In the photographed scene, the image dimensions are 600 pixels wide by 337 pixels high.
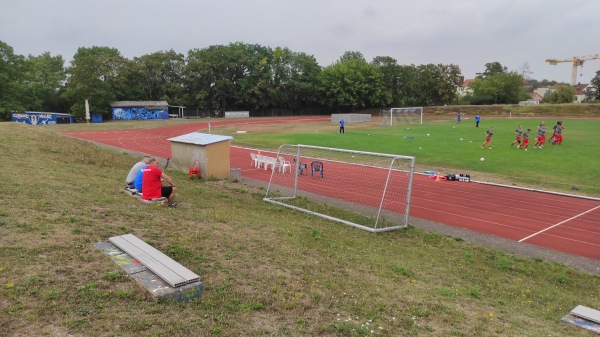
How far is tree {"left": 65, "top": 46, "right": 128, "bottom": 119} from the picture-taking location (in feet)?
224

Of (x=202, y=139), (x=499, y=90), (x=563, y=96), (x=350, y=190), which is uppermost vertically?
(x=499, y=90)

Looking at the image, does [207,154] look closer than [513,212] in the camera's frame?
No

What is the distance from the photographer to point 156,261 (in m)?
5.46

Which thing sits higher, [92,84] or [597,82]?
[597,82]

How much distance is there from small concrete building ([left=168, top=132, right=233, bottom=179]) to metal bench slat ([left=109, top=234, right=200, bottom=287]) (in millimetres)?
11135

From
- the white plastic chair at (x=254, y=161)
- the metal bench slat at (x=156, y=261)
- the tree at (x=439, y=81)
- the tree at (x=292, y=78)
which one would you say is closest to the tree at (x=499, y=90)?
the tree at (x=439, y=81)

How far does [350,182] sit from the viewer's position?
717 inches

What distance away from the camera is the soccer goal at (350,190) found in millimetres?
11945

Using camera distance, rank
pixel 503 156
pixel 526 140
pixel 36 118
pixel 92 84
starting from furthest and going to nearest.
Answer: pixel 92 84 → pixel 36 118 → pixel 526 140 → pixel 503 156

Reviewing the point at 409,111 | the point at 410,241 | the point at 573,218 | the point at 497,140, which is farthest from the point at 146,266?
the point at 409,111

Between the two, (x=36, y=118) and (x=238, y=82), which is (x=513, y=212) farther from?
(x=238, y=82)

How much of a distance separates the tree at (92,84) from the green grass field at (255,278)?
63.9m

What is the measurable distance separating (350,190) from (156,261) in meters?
11.9

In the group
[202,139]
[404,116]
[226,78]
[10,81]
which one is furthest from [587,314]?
[226,78]
